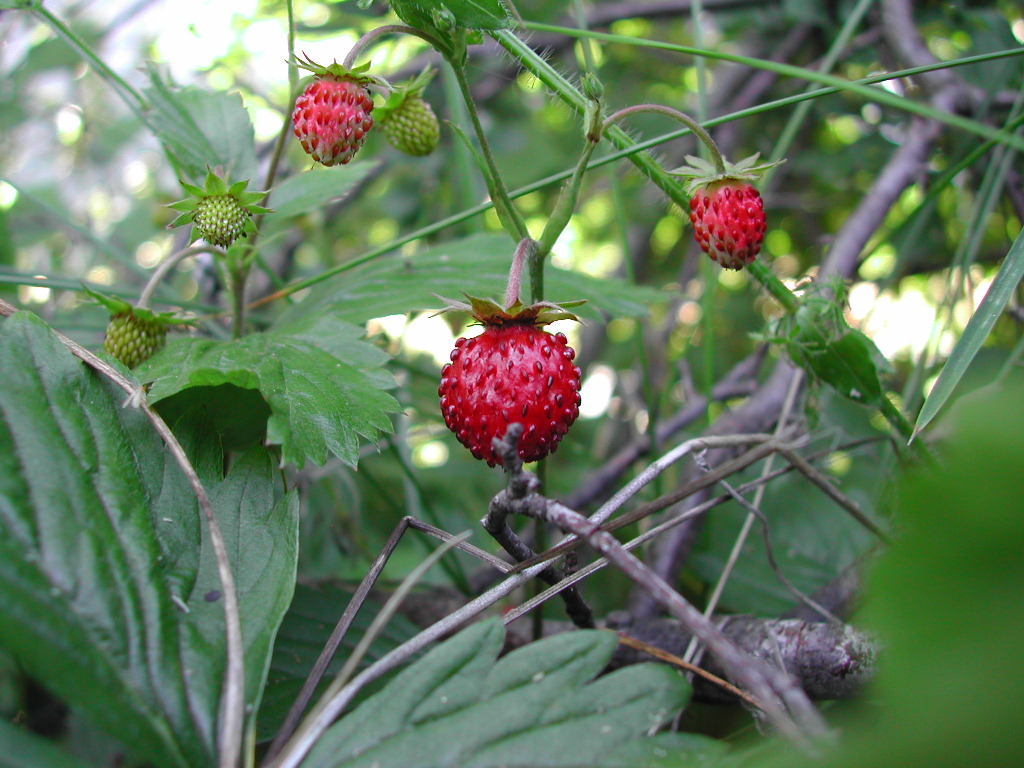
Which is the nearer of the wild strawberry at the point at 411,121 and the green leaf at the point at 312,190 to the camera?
the wild strawberry at the point at 411,121

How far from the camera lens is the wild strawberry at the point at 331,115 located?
0.86m

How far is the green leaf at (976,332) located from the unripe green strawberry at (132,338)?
88cm

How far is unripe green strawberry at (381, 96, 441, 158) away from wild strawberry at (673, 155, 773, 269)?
1.15 feet

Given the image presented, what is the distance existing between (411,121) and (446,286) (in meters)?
0.24

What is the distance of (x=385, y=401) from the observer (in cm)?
87

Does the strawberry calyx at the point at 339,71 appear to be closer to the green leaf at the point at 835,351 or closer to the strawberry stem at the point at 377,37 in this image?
the strawberry stem at the point at 377,37

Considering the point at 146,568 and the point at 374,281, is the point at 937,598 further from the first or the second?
the point at 374,281

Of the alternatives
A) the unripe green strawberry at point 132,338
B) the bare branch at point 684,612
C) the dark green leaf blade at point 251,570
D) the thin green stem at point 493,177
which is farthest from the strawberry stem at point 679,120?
the unripe green strawberry at point 132,338

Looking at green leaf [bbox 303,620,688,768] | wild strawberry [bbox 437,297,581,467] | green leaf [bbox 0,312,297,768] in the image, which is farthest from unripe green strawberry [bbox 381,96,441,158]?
green leaf [bbox 303,620,688,768]

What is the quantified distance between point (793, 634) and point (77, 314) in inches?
54.9

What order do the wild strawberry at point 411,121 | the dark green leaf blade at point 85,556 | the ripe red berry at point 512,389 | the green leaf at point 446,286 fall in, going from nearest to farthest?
the dark green leaf blade at point 85,556, the ripe red berry at point 512,389, the wild strawberry at point 411,121, the green leaf at point 446,286

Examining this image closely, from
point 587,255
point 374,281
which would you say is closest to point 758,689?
point 374,281

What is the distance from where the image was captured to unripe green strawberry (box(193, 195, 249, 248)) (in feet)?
2.73

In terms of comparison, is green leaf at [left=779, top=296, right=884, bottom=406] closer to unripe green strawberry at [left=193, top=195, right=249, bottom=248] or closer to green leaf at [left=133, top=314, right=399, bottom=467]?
green leaf at [left=133, top=314, right=399, bottom=467]
